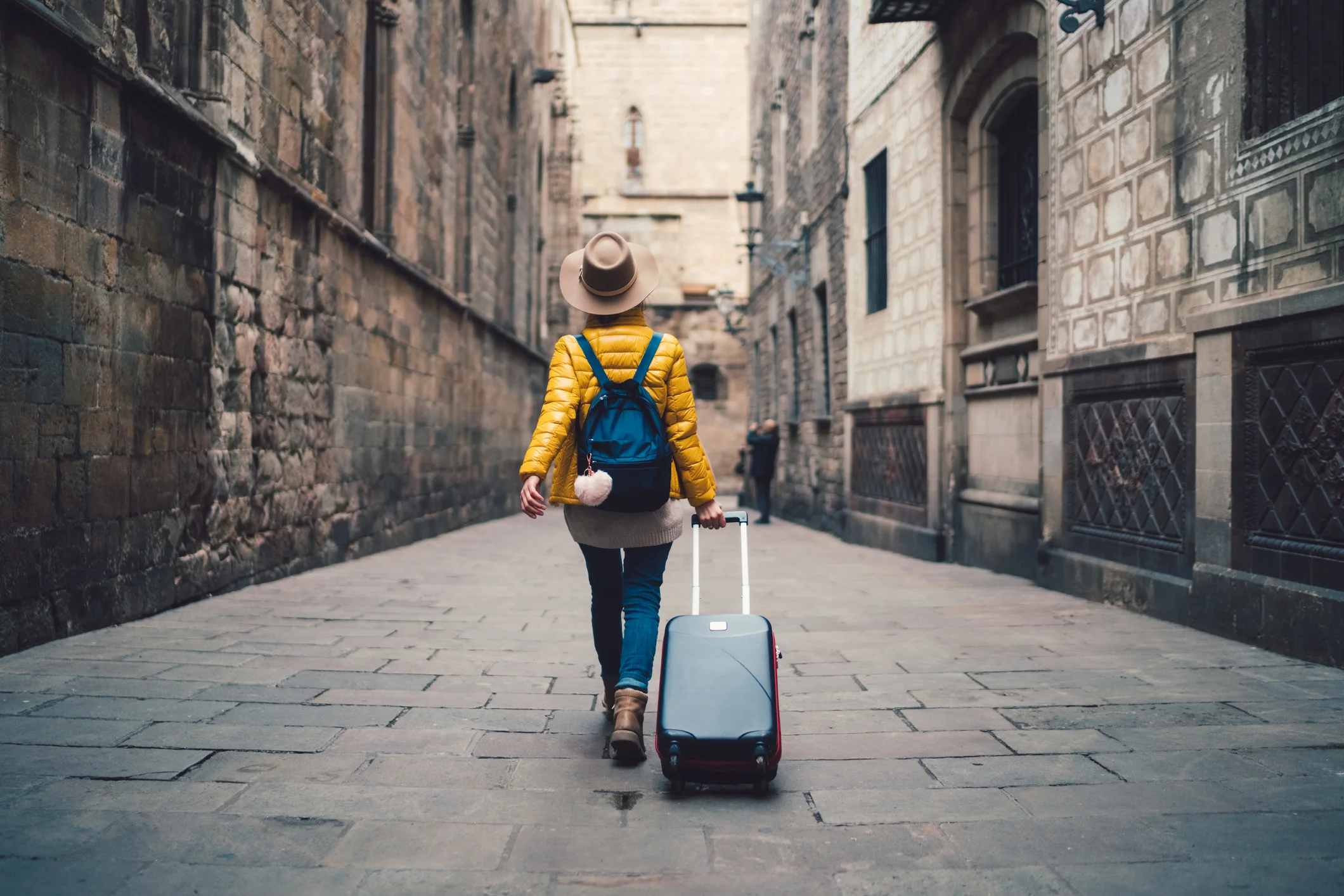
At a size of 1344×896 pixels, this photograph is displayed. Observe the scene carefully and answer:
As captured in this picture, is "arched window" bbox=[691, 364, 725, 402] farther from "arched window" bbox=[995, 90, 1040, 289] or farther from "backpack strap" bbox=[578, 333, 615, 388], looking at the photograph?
"backpack strap" bbox=[578, 333, 615, 388]

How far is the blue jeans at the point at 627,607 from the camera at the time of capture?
363 centimetres

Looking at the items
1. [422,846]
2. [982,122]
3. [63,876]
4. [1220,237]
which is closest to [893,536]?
[982,122]

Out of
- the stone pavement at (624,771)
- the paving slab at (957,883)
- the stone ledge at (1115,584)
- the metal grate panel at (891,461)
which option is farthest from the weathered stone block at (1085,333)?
the paving slab at (957,883)

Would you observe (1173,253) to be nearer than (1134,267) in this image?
Yes

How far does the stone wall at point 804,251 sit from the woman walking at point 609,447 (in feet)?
34.1

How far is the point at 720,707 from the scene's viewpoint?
3141 millimetres

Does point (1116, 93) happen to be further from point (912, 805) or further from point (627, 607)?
point (912, 805)

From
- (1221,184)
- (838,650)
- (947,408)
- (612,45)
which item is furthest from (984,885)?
(612,45)

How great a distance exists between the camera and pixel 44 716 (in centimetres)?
389

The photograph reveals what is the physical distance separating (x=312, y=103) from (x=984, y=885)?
893 centimetres

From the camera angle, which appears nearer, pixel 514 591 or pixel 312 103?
pixel 514 591

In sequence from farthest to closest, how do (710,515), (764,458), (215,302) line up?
(764,458), (215,302), (710,515)

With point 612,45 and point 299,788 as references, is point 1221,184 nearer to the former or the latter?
point 299,788

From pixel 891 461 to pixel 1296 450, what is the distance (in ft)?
22.3
